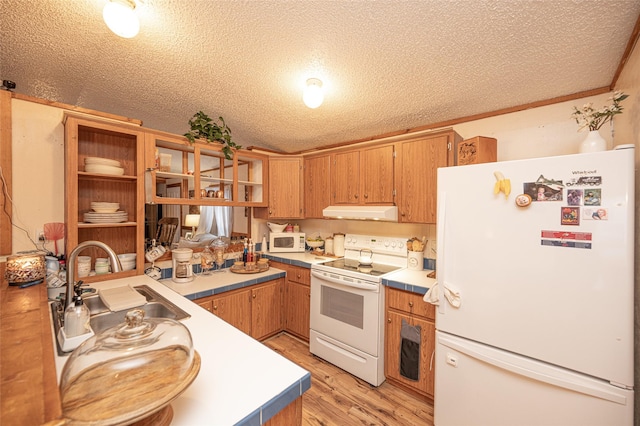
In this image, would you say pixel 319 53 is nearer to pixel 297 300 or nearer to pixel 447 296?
A: pixel 447 296

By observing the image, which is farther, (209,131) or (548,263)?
(209,131)

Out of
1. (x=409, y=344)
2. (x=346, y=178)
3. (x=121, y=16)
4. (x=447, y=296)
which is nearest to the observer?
(x=121, y=16)

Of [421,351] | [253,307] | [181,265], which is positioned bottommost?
[421,351]

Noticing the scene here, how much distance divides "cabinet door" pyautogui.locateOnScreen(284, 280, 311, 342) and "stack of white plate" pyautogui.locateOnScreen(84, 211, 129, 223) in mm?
1709

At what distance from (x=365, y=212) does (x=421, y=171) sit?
0.63 m

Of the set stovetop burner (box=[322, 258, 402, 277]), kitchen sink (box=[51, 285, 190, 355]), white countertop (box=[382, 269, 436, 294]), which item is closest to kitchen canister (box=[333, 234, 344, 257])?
stovetop burner (box=[322, 258, 402, 277])

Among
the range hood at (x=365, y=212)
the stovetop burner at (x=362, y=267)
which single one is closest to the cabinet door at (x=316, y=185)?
the range hood at (x=365, y=212)

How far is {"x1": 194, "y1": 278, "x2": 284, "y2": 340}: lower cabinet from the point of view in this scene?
234 centimetres

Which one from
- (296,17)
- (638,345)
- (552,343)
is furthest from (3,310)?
(638,345)

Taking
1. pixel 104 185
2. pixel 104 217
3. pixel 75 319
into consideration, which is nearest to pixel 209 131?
pixel 104 185

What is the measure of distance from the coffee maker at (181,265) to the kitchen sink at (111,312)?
0.66 metres

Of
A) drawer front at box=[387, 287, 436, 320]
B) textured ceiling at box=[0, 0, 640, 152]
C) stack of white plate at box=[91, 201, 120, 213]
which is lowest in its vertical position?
drawer front at box=[387, 287, 436, 320]

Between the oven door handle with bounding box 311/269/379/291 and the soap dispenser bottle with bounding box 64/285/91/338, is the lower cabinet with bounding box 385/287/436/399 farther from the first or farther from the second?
the soap dispenser bottle with bounding box 64/285/91/338

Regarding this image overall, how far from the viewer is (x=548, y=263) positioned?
129 centimetres
